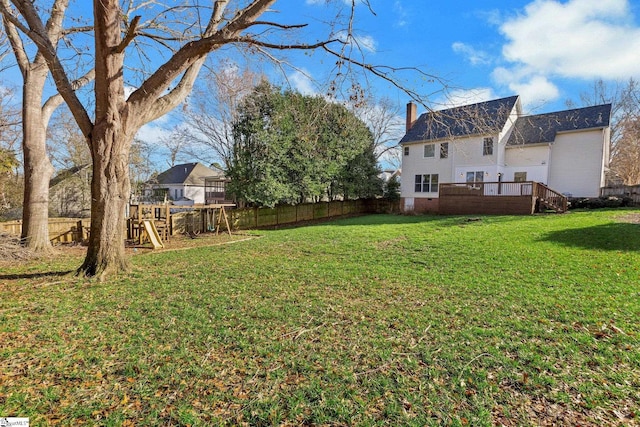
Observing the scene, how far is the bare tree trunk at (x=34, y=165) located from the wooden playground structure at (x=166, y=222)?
2.80 metres

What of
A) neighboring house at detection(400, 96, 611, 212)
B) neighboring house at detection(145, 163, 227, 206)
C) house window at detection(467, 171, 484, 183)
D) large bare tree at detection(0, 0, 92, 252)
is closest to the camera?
large bare tree at detection(0, 0, 92, 252)

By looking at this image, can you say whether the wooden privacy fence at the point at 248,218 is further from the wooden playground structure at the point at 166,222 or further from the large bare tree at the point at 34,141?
the large bare tree at the point at 34,141

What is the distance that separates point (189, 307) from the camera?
447cm

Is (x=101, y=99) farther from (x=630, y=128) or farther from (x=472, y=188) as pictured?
(x=630, y=128)

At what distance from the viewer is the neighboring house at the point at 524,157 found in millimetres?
17203

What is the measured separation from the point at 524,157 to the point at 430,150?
19.0 ft

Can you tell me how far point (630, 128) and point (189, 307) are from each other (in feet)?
116

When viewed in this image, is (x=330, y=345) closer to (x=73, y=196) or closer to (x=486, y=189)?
(x=486, y=189)

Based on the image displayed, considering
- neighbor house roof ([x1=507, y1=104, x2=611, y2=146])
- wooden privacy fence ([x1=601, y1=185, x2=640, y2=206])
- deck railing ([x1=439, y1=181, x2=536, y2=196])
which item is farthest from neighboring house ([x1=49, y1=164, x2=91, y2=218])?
wooden privacy fence ([x1=601, y1=185, x2=640, y2=206])

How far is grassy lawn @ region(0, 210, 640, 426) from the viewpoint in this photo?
2.37m

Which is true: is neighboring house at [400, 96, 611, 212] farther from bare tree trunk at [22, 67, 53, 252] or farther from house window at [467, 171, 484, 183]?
bare tree trunk at [22, 67, 53, 252]

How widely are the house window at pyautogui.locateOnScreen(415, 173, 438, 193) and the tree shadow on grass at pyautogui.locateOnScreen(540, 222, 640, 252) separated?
11828mm

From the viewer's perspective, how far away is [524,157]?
1877cm

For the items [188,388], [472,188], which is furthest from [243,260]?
[472,188]
